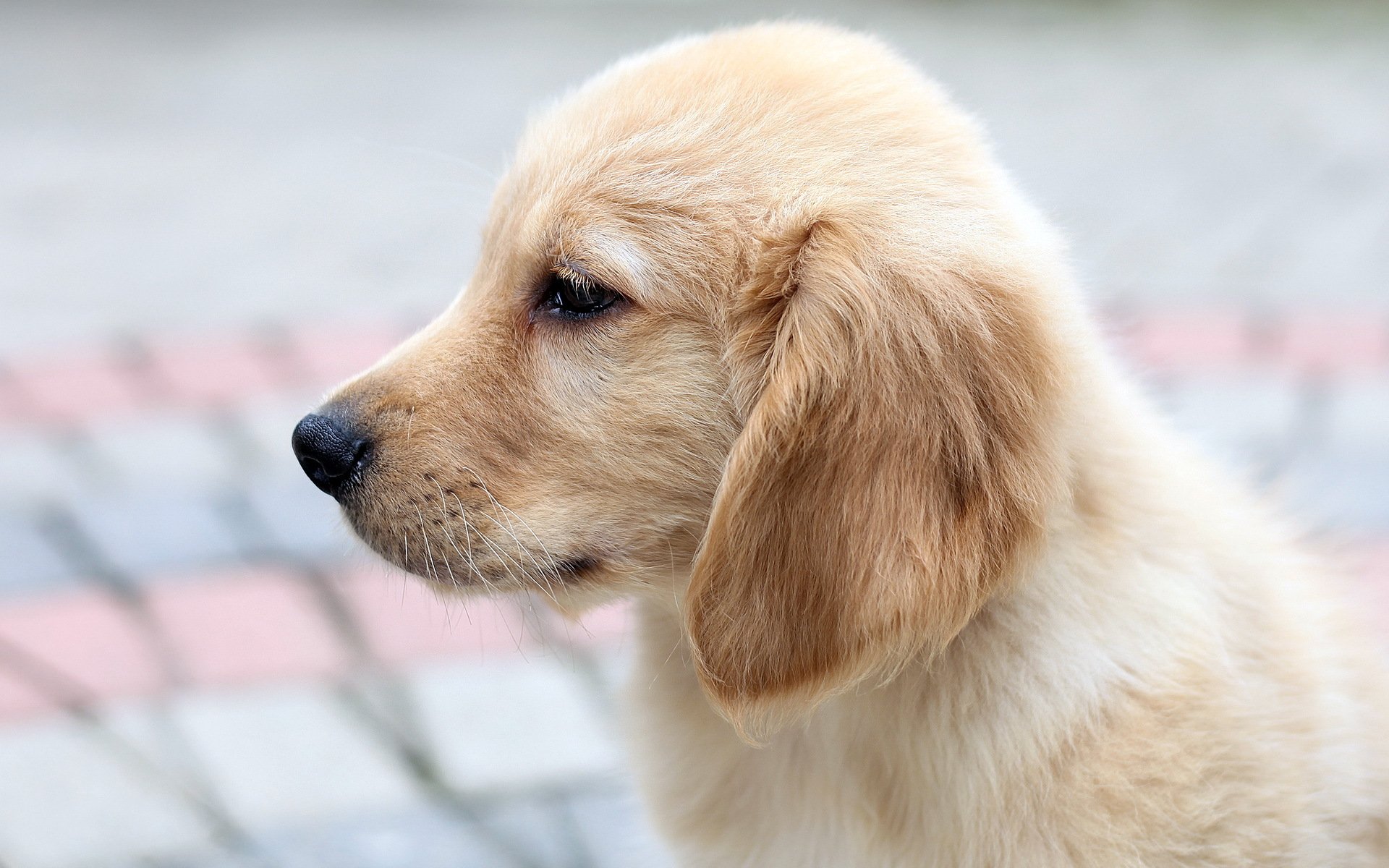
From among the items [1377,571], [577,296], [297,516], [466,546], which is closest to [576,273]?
[577,296]

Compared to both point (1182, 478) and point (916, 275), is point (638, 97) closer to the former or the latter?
point (916, 275)

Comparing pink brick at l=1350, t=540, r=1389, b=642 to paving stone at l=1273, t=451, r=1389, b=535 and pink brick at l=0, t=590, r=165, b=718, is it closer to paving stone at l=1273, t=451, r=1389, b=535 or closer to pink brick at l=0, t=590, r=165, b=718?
paving stone at l=1273, t=451, r=1389, b=535

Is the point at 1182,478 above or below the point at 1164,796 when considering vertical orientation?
above

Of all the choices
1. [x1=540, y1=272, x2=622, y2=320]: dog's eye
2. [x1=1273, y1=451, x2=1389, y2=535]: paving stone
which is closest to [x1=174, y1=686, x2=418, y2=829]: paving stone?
[x1=540, y1=272, x2=622, y2=320]: dog's eye

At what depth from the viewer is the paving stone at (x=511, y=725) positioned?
3004 mm

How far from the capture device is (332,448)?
1.86 m

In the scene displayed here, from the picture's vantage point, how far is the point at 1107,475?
1916 mm

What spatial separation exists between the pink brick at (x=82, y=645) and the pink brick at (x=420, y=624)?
58 cm

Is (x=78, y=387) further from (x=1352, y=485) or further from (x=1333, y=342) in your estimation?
(x=1333, y=342)

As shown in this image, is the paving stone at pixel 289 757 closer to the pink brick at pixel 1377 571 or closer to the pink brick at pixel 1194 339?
the pink brick at pixel 1377 571

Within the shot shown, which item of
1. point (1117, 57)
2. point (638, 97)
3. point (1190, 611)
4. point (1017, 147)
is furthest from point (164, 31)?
point (1190, 611)

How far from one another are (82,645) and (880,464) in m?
2.57

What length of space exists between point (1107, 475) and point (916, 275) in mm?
486

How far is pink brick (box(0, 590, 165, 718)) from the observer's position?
3164mm
